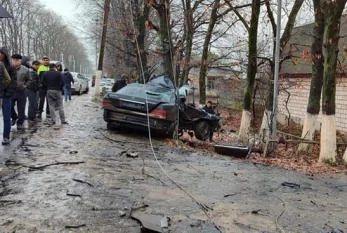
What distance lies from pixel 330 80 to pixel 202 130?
3.68 metres

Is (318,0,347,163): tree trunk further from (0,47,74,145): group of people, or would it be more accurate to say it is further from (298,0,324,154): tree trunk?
(0,47,74,145): group of people

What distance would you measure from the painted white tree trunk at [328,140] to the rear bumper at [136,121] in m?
3.90

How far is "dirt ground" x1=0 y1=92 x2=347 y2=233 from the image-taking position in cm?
454

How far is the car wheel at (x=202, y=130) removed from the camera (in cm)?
1176

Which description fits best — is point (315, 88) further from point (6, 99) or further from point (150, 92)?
point (6, 99)

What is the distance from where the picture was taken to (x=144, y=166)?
7.43 meters

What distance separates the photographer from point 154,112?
10.2m

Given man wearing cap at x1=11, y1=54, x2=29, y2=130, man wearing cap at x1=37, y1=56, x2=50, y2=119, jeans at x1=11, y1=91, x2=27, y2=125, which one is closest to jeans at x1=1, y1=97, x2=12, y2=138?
man wearing cap at x1=11, y1=54, x2=29, y2=130

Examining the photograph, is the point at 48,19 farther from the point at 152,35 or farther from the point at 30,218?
the point at 30,218

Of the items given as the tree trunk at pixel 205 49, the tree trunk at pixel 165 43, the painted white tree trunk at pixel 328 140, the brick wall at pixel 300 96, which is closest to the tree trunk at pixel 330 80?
the painted white tree trunk at pixel 328 140

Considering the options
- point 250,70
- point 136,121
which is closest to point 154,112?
point 136,121

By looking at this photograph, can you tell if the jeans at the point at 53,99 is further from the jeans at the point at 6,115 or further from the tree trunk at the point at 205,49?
the tree trunk at the point at 205,49

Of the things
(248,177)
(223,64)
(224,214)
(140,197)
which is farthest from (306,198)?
(223,64)

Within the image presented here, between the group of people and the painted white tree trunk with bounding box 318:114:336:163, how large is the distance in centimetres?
689
